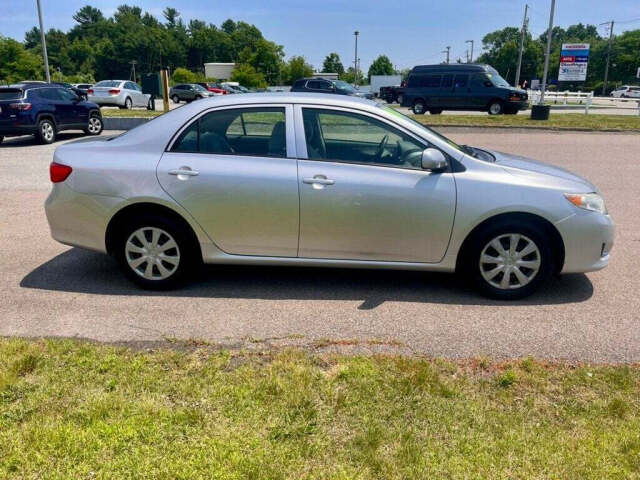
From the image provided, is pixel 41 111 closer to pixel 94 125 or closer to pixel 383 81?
pixel 94 125

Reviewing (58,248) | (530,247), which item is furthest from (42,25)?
(530,247)

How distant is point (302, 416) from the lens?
282 centimetres

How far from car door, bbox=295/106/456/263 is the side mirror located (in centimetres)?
7

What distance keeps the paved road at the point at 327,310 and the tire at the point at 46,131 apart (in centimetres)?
1000

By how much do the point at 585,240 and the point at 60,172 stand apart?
4.44 m

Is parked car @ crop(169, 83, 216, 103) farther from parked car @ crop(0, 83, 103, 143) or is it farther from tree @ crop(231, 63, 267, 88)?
parked car @ crop(0, 83, 103, 143)

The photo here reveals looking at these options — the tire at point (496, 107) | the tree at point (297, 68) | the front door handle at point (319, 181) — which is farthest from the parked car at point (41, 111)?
the tree at point (297, 68)

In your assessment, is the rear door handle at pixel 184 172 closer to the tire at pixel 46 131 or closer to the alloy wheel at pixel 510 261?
the alloy wheel at pixel 510 261

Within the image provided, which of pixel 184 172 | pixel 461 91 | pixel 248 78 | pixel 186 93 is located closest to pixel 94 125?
pixel 184 172

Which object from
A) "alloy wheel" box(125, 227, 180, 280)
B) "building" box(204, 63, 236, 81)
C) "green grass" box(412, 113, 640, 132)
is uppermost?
"building" box(204, 63, 236, 81)

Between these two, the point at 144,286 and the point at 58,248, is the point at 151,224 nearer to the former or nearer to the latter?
the point at 144,286

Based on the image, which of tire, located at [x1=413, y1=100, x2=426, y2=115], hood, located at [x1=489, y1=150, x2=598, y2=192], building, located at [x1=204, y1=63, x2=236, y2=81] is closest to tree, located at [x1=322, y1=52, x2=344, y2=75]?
building, located at [x1=204, y1=63, x2=236, y2=81]

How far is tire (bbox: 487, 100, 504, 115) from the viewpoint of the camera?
2518 cm

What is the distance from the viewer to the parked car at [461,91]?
24953 millimetres
